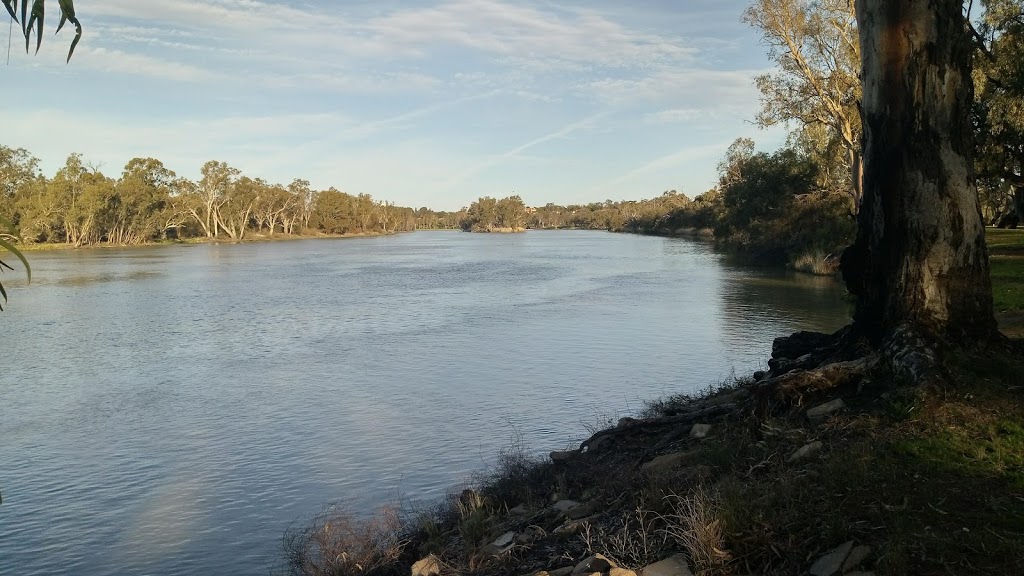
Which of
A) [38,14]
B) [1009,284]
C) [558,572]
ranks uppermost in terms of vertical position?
[38,14]

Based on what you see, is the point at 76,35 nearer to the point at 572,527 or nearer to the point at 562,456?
the point at 572,527

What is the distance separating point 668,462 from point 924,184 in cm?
353

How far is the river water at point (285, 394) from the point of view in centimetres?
934

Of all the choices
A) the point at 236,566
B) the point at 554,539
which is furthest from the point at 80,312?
the point at 554,539

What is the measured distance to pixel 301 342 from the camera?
74.0 feet

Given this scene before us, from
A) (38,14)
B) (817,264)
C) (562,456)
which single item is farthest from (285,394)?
(817,264)

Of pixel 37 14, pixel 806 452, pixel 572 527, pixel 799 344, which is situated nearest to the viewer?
pixel 37 14

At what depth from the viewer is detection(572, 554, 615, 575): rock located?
517 cm

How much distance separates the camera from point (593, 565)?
5227 millimetres

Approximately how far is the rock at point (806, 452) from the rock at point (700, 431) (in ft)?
4.82

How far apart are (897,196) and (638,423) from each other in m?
3.70

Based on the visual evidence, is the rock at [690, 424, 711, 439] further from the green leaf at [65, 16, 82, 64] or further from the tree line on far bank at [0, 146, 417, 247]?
the tree line on far bank at [0, 146, 417, 247]

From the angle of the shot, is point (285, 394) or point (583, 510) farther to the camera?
point (285, 394)

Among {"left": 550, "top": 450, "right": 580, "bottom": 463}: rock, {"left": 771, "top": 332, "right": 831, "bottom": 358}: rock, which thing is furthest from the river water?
{"left": 771, "top": 332, "right": 831, "bottom": 358}: rock
